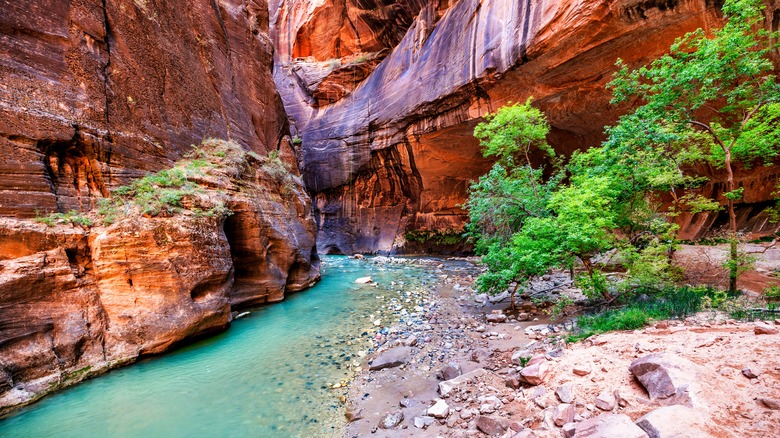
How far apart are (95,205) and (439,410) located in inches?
279

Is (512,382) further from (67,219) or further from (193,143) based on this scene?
(193,143)

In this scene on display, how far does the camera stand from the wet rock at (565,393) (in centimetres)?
254

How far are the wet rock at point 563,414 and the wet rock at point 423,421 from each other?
1230 mm

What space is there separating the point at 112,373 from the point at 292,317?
10.8 feet

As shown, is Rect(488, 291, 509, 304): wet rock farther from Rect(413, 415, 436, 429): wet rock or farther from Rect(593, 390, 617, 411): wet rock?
Rect(593, 390, 617, 411): wet rock

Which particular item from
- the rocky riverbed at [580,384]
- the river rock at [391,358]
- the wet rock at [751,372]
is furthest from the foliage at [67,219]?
the wet rock at [751,372]

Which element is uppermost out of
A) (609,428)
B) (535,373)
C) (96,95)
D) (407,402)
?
(96,95)

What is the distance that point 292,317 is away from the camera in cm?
716

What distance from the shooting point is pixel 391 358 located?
4605mm

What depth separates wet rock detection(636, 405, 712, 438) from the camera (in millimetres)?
1718

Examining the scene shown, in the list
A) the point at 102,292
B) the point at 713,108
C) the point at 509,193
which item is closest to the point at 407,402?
the point at 102,292

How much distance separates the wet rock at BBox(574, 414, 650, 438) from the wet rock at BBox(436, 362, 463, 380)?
185cm

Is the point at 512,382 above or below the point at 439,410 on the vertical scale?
above

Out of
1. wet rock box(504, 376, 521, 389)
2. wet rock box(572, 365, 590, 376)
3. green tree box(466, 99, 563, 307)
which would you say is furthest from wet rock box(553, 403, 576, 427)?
green tree box(466, 99, 563, 307)
